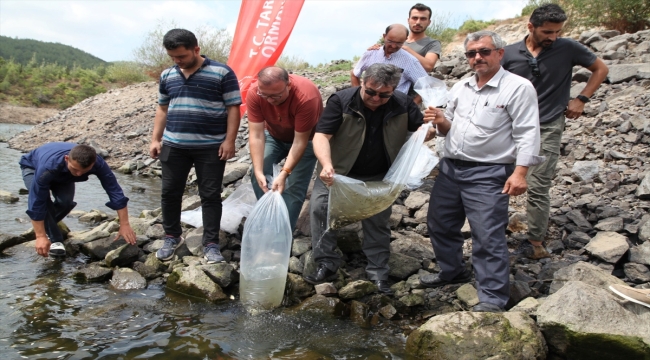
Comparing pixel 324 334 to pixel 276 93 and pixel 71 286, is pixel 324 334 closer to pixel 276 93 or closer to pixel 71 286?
pixel 276 93

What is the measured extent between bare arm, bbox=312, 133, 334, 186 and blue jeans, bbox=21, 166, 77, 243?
8.53 feet

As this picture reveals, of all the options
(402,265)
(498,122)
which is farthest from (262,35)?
(498,122)

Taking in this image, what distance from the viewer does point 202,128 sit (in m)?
3.98

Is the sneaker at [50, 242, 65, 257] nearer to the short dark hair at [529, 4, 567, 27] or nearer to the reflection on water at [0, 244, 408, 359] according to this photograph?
the reflection on water at [0, 244, 408, 359]

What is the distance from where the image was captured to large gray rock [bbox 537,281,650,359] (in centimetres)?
273

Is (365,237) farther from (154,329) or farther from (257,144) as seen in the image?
(154,329)

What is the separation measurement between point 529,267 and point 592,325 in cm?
118

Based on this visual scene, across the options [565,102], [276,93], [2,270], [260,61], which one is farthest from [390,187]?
[260,61]

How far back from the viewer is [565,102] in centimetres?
392

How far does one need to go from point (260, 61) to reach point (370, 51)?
Result: 2.57m

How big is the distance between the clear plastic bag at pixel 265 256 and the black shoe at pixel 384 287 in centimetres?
75

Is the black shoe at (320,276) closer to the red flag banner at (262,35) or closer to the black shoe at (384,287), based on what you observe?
the black shoe at (384,287)

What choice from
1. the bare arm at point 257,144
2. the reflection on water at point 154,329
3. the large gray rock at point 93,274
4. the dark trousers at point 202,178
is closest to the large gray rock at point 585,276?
the reflection on water at point 154,329

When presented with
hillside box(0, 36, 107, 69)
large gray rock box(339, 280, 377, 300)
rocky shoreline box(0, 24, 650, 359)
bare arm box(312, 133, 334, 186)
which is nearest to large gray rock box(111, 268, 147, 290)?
rocky shoreline box(0, 24, 650, 359)
